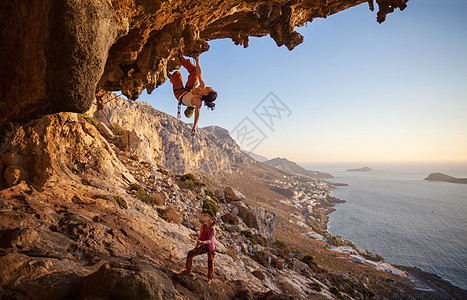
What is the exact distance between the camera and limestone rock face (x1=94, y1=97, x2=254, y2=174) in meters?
20.4

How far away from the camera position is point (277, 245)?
1717 centimetres

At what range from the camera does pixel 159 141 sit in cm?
5266

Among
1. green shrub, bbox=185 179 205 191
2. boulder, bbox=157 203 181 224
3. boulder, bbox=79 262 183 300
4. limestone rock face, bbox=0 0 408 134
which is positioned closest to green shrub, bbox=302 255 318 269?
green shrub, bbox=185 179 205 191

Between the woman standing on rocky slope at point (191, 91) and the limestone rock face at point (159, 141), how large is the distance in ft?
36.0

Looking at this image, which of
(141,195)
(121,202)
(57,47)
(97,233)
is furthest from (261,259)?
(57,47)

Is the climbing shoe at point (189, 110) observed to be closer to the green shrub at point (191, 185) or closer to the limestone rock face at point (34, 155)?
the limestone rock face at point (34, 155)

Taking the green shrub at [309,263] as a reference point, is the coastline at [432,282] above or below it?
below

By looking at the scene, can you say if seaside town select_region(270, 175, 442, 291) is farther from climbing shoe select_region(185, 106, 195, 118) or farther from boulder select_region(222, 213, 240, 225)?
climbing shoe select_region(185, 106, 195, 118)

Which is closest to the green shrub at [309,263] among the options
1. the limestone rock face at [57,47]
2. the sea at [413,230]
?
the limestone rock face at [57,47]

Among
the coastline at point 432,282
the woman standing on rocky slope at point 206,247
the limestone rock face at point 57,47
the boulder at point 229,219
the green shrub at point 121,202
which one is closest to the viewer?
the limestone rock face at point 57,47

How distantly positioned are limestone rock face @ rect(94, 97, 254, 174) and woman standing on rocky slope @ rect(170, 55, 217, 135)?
1097 cm

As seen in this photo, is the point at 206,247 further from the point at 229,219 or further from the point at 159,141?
the point at 159,141

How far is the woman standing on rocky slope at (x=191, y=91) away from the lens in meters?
5.45

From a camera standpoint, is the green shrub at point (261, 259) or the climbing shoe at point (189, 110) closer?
the climbing shoe at point (189, 110)
